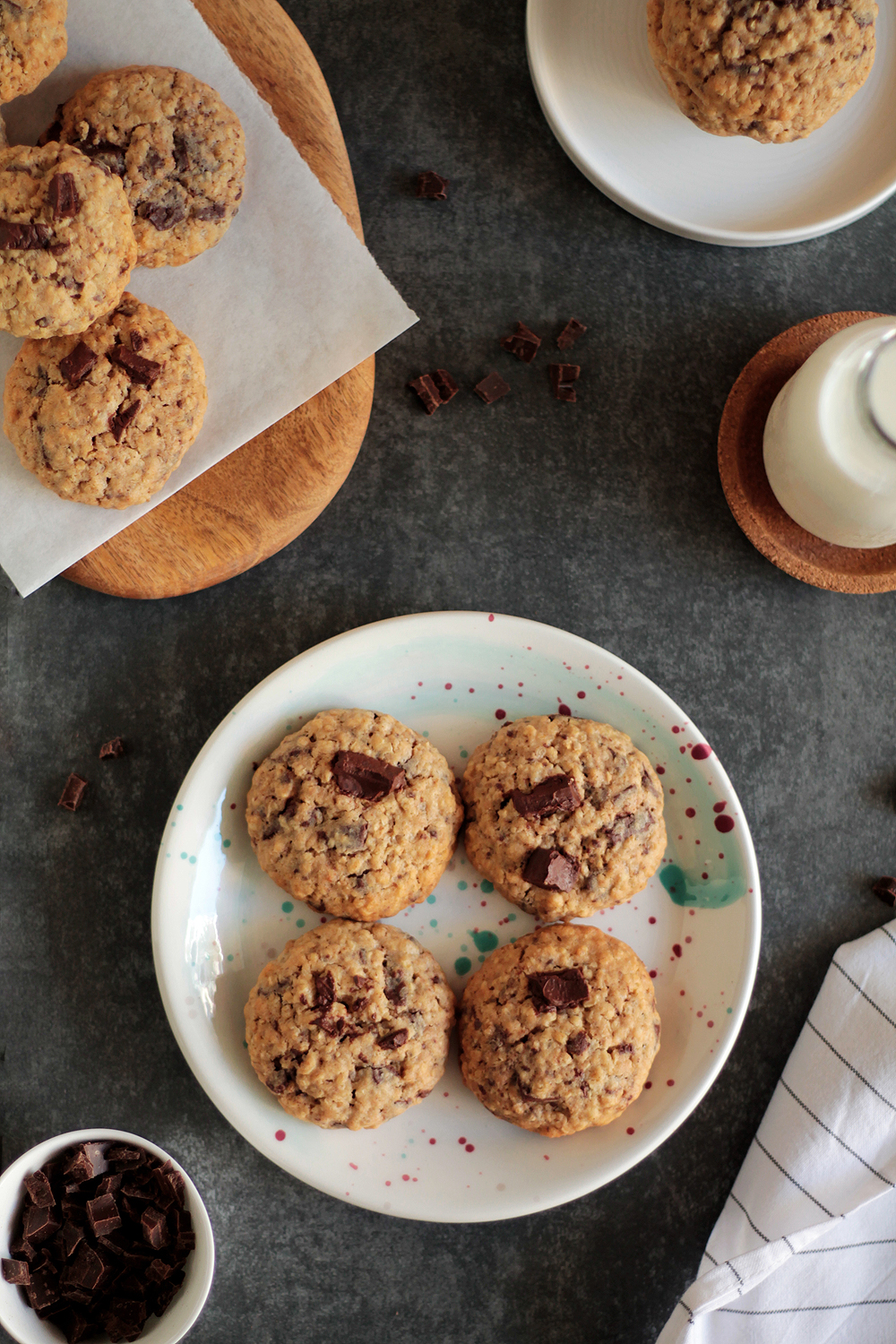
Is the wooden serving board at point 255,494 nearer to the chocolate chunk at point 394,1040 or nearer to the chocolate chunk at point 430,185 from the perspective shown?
the chocolate chunk at point 430,185

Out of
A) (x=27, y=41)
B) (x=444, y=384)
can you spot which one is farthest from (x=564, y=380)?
(x=27, y=41)

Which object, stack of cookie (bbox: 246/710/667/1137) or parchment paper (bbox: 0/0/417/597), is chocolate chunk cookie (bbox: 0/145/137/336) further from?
stack of cookie (bbox: 246/710/667/1137)

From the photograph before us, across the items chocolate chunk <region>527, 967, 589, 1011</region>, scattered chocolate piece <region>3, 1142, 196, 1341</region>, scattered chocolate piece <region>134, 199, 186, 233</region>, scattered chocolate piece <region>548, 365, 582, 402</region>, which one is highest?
scattered chocolate piece <region>134, 199, 186, 233</region>

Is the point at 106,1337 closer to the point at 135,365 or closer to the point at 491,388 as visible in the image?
the point at 135,365

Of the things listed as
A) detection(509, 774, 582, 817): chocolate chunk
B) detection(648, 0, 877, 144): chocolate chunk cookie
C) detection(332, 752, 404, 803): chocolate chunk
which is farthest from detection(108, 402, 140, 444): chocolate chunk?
detection(648, 0, 877, 144): chocolate chunk cookie

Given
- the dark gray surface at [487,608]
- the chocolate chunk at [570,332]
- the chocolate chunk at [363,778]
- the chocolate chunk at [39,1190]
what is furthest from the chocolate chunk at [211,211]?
the chocolate chunk at [39,1190]

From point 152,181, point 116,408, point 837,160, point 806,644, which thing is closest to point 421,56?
point 152,181
